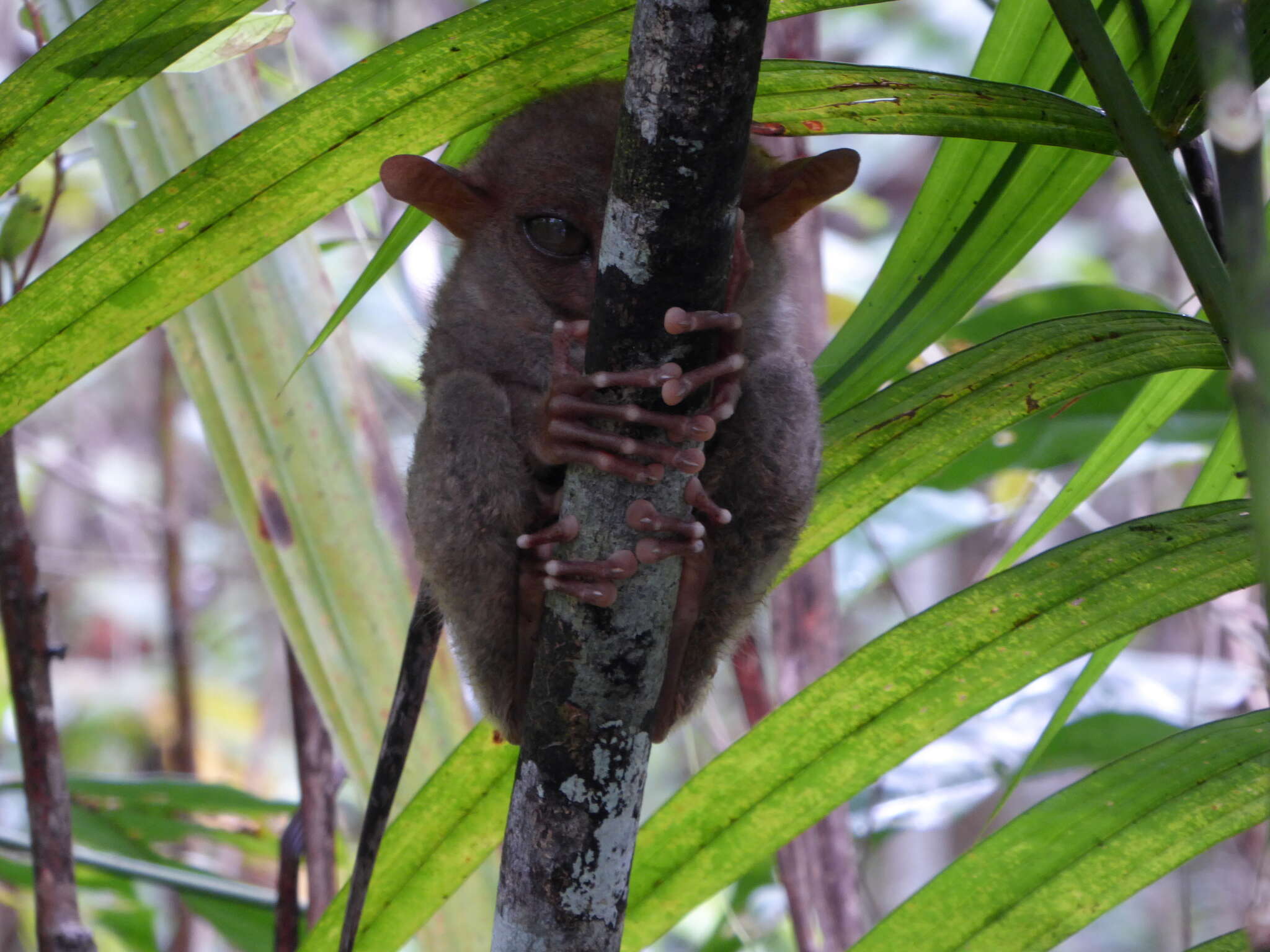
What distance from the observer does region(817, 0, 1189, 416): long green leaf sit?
6.03ft

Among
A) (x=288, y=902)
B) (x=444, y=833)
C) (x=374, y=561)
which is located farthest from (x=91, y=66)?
(x=288, y=902)

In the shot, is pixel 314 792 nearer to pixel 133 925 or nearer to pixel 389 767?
pixel 389 767

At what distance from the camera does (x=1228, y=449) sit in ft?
6.39

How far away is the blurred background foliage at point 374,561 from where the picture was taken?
7.98ft

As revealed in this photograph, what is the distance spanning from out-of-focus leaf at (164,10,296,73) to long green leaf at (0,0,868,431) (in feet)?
0.70

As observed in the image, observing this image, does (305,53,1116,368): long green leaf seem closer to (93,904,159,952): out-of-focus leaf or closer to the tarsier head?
the tarsier head

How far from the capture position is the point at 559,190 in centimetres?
202

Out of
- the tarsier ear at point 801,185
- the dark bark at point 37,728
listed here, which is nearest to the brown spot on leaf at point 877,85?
the tarsier ear at point 801,185

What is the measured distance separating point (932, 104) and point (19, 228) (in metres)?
1.85

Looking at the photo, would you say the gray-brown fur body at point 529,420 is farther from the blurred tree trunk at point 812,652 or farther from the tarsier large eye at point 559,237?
the blurred tree trunk at point 812,652

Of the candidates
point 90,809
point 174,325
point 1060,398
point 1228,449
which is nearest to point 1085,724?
point 1228,449

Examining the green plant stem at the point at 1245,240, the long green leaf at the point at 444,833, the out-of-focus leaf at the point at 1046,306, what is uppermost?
the out-of-focus leaf at the point at 1046,306

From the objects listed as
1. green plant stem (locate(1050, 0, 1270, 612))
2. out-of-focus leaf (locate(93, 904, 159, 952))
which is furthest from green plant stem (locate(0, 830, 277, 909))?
green plant stem (locate(1050, 0, 1270, 612))

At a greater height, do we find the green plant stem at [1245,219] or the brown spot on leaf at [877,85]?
the brown spot on leaf at [877,85]
